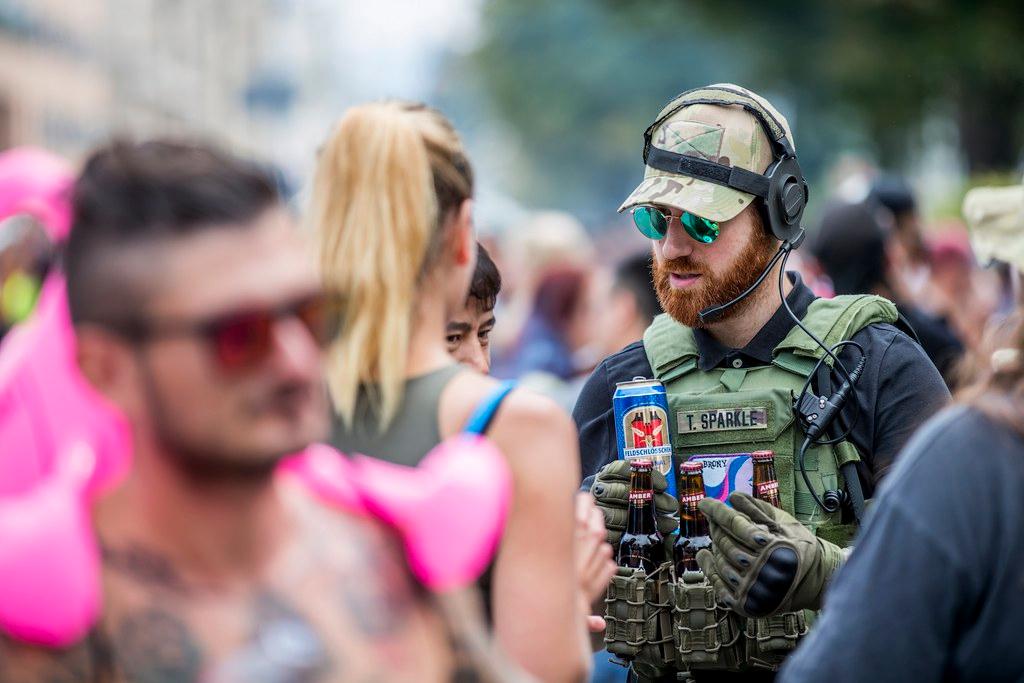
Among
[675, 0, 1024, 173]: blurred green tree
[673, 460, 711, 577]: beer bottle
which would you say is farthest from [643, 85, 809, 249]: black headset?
[675, 0, 1024, 173]: blurred green tree

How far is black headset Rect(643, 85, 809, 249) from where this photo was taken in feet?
13.2

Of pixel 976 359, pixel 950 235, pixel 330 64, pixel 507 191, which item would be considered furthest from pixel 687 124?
pixel 330 64

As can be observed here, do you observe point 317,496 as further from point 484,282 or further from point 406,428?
point 484,282

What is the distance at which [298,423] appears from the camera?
1.88m

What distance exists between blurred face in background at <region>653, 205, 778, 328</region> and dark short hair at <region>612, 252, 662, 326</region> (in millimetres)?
2993

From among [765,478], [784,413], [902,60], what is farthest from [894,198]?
[902,60]

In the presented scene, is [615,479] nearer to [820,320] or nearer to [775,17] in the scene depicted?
[820,320]

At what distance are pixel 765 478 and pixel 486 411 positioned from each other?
138 centimetres

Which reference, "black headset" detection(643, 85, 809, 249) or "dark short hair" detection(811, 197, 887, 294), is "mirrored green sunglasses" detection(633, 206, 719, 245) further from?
"dark short hair" detection(811, 197, 887, 294)

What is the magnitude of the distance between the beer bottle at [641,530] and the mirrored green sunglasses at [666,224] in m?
0.71

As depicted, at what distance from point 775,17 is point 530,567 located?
23.4m

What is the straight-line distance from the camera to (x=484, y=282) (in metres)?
3.82

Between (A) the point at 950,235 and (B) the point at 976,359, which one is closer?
(B) the point at 976,359

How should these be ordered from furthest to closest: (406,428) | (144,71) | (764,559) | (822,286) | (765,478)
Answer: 1. (144,71)
2. (822,286)
3. (765,478)
4. (764,559)
5. (406,428)
